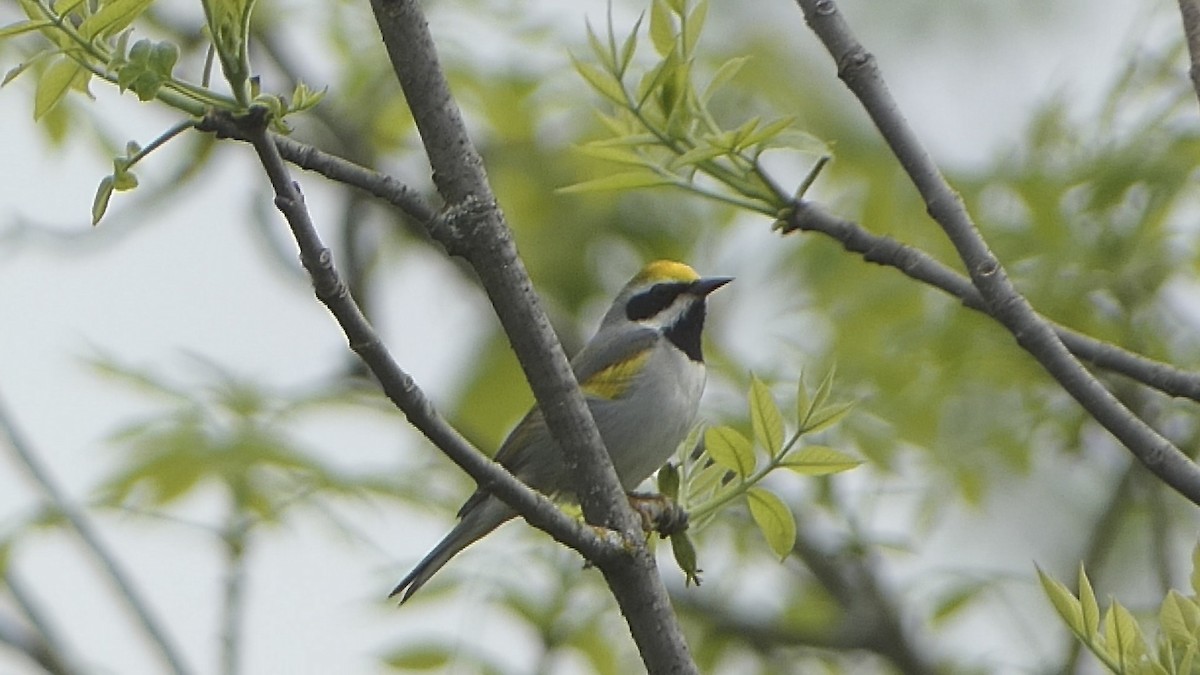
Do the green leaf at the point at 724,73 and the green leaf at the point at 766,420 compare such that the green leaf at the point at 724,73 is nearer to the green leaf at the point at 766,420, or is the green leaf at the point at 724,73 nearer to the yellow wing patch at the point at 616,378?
the green leaf at the point at 766,420

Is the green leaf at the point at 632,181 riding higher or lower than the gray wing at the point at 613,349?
lower

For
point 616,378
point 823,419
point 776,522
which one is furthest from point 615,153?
point 616,378

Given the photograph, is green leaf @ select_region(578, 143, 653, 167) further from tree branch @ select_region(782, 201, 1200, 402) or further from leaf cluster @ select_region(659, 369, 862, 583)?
leaf cluster @ select_region(659, 369, 862, 583)

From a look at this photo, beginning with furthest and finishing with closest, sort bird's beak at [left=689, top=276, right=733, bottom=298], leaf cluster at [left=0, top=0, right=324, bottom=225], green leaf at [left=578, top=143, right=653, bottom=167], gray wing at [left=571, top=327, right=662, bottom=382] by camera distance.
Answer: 1. bird's beak at [left=689, top=276, right=733, bottom=298]
2. gray wing at [left=571, top=327, right=662, bottom=382]
3. green leaf at [left=578, top=143, right=653, bottom=167]
4. leaf cluster at [left=0, top=0, right=324, bottom=225]

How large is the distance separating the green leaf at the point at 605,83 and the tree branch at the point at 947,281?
1.24ft

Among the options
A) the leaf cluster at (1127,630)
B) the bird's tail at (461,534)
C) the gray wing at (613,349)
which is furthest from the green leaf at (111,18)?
the gray wing at (613,349)

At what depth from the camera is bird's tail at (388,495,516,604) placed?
4.40 m

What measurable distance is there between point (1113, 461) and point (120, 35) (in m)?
4.22

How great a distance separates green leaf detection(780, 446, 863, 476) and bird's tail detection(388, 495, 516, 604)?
5.95ft

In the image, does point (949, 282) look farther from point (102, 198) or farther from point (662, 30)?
point (102, 198)

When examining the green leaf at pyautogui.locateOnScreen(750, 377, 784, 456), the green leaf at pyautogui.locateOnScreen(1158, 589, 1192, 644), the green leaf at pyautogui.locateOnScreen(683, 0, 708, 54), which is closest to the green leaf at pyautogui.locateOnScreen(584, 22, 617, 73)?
the green leaf at pyautogui.locateOnScreen(683, 0, 708, 54)

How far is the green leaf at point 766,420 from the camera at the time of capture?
2650mm

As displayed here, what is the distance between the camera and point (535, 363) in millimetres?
2455

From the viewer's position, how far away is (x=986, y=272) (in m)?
2.61
